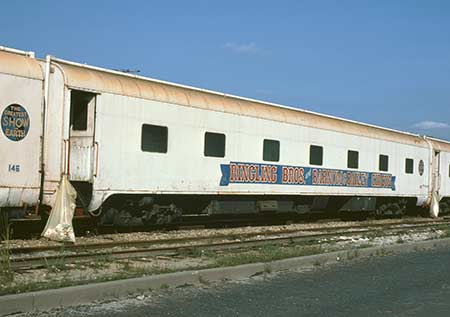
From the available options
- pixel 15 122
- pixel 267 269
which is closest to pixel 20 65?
pixel 15 122

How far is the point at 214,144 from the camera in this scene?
1552cm

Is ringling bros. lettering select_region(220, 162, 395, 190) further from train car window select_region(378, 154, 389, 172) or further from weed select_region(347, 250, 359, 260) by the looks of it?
weed select_region(347, 250, 359, 260)

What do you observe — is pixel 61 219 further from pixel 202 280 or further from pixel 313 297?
pixel 313 297

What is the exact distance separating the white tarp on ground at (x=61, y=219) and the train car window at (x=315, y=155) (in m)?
8.88

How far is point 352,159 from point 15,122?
12.5 m

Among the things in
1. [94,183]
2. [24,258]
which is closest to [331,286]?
[24,258]

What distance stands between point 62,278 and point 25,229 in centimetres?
557

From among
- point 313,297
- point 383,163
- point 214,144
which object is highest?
point 214,144

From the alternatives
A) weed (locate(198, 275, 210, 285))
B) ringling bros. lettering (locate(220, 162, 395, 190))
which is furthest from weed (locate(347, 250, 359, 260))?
ringling bros. lettering (locate(220, 162, 395, 190))

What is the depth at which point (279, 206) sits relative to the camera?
59.3ft

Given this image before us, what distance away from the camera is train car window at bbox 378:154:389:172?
22.3 metres

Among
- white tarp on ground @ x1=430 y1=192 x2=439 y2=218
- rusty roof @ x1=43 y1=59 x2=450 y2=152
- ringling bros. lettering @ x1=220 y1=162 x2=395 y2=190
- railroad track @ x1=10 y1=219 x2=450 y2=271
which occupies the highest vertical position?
rusty roof @ x1=43 y1=59 x2=450 y2=152

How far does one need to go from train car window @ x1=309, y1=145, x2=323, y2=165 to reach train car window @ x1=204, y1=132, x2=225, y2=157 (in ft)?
13.1

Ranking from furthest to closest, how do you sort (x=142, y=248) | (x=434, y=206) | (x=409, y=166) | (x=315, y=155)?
(x=434, y=206) → (x=409, y=166) → (x=315, y=155) → (x=142, y=248)
